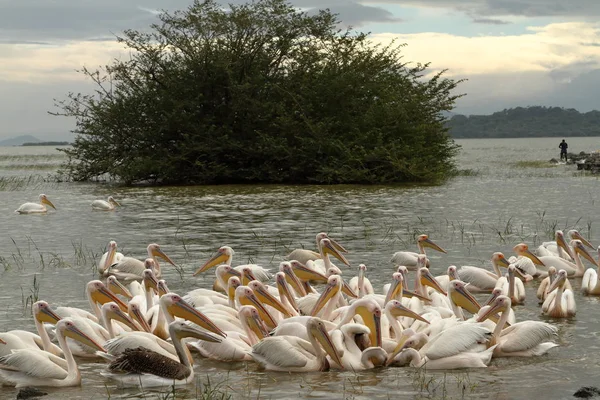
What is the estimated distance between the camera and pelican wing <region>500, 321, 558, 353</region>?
23.2 feet

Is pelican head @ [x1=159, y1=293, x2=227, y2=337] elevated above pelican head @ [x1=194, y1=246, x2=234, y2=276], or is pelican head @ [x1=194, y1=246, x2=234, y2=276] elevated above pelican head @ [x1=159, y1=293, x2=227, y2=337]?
pelican head @ [x1=159, y1=293, x2=227, y2=337]

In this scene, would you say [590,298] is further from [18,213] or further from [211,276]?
[18,213]

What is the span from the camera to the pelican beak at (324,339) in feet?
Answer: 22.1

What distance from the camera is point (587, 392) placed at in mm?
5938

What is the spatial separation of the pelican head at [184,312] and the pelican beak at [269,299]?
0.87 m

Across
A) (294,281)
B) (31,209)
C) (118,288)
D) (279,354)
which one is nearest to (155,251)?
(118,288)

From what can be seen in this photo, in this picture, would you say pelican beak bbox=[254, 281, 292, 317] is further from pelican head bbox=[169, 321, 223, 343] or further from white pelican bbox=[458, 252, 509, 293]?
white pelican bbox=[458, 252, 509, 293]

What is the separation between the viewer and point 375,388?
20.8ft

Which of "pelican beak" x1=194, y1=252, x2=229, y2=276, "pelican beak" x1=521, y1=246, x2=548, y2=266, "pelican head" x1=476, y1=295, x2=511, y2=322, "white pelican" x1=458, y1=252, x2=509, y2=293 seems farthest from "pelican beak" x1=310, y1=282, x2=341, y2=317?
"pelican beak" x1=521, y1=246, x2=548, y2=266

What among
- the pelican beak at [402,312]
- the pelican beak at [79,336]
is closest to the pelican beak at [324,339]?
the pelican beak at [402,312]

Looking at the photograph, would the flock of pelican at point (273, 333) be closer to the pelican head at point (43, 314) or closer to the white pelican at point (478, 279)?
the pelican head at point (43, 314)

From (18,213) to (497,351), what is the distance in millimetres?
14902

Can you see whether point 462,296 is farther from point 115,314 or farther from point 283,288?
point 115,314

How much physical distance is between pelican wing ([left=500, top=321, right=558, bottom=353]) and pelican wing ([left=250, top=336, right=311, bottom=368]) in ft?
5.33
